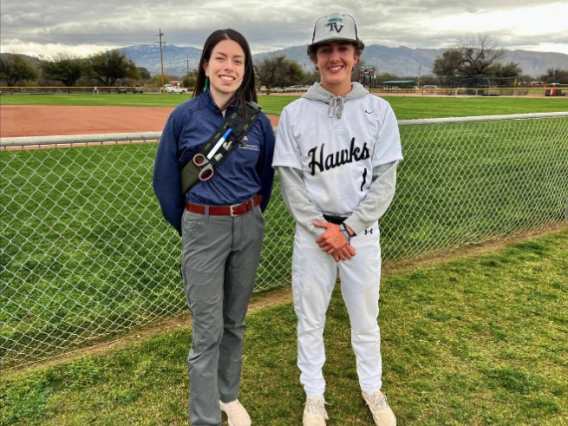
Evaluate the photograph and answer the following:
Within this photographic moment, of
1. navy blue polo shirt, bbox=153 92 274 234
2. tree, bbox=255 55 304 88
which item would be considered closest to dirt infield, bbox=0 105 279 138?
navy blue polo shirt, bbox=153 92 274 234

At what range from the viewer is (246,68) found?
202 centimetres

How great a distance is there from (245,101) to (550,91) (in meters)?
51.0

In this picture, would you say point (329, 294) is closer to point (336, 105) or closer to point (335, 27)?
point (336, 105)

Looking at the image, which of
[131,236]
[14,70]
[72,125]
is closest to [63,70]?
[14,70]

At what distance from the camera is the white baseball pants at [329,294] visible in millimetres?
2150

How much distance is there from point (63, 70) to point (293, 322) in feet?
225

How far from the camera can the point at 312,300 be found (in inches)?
86.9

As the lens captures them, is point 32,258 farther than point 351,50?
Yes

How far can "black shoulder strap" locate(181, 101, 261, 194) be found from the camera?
1876mm

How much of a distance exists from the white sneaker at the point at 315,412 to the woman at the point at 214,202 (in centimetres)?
46

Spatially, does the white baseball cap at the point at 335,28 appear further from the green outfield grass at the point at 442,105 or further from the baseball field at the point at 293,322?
the green outfield grass at the point at 442,105

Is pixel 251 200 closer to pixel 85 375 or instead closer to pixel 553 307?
pixel 85 375

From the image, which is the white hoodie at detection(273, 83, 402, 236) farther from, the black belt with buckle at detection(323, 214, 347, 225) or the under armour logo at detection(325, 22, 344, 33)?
the under armour logo at detection(325, 22, 344, 33)

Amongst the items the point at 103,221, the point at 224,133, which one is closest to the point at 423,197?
the point at 103,221
